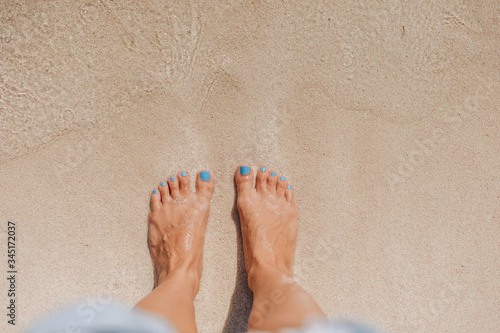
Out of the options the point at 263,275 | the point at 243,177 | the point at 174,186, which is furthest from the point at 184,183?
the point at 263,275

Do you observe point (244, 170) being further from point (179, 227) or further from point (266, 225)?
point (179, 227)

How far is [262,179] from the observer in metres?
2.04

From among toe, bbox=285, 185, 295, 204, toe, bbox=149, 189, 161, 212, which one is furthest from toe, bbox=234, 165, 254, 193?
toe, bbox=149, 189, 161, 212

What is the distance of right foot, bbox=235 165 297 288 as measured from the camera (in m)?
1.99

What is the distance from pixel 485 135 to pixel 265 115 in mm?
1331

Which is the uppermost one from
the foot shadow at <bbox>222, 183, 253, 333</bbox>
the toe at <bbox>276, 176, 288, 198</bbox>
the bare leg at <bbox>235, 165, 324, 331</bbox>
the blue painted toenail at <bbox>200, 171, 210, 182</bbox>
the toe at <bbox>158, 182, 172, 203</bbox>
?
the blue painted toenail at <bbox>200, 171, 210, 182</bbox>

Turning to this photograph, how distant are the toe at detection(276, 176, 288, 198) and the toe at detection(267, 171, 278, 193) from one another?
0.03 metres

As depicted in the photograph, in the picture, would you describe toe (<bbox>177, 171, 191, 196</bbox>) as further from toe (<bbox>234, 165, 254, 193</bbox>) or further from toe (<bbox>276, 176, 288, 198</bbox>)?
toe (<bbox>276, 176, 288, 198</bbox>)

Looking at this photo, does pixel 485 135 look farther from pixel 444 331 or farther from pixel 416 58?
pixel 444 331

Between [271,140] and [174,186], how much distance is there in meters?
0.65

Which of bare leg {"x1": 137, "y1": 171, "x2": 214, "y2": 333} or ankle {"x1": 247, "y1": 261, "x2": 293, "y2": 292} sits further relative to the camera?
bare leg {"x1": 137, "y1": 171, "x2": 214, "y2": 333}

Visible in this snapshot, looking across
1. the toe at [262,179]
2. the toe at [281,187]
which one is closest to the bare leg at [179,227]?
the toe at [262,179]

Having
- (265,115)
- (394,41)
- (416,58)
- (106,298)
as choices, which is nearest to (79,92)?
(265,115)

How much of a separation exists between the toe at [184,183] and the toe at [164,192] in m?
0.08
